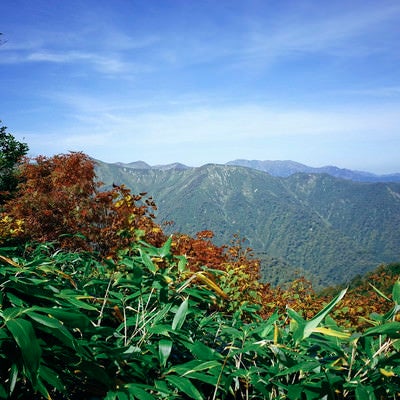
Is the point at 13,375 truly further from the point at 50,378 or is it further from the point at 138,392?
the point at 138,392

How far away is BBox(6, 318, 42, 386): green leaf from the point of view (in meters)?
0.55

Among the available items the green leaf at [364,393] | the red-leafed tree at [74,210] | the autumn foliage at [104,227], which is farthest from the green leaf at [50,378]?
the red-leafed tree at [74,210]

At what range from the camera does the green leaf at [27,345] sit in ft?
1.81

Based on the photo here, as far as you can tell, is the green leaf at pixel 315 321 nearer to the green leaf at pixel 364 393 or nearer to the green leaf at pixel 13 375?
the green leaf at pixel 364 393

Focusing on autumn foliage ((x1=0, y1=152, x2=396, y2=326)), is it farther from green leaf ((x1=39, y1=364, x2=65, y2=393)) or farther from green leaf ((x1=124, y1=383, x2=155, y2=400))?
green leaf ((x1=39, y1=364, x2=65, y2=393))

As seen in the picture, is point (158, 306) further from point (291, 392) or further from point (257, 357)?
point (291, 392)

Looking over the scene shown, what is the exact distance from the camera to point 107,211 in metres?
7.64

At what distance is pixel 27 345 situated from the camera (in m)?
0.56

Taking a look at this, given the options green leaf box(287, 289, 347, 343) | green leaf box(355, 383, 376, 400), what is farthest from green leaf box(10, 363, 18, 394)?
green leaf box(355, 383, 376, 400)

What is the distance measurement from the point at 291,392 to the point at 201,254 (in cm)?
582

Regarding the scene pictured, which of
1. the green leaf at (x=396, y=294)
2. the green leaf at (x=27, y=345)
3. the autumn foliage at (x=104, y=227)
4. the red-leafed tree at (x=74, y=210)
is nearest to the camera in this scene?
the green leaf at (x=27, y=345)

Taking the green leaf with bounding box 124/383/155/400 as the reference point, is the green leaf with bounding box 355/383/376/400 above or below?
below

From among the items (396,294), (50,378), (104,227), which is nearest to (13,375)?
(50,378)

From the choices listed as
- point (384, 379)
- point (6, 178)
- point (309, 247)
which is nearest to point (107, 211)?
point (384, 379)
